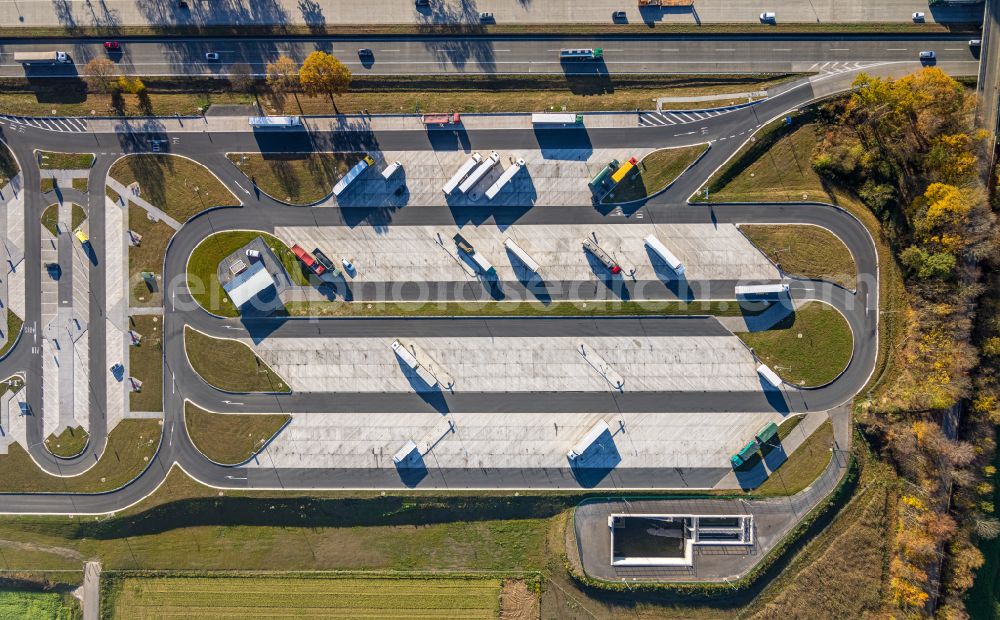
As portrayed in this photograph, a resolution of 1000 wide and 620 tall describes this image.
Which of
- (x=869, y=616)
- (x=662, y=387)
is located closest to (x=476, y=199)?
(x=662, y=387)

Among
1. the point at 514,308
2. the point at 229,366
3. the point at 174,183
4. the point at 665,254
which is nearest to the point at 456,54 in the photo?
the point at 514,308

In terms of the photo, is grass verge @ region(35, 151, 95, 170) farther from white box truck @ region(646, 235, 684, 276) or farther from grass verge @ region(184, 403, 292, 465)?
white box truck @ region(646, 235, 684, 276)

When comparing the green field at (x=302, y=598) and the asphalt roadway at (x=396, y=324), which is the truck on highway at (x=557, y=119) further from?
the green field at (x=302, y=598)

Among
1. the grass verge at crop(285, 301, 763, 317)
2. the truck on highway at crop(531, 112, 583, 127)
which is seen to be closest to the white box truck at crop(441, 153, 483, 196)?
the truck on highway at crop(531, 112, 583, 127)

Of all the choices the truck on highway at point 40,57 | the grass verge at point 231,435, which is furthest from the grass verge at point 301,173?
the grass verge at point 231,435

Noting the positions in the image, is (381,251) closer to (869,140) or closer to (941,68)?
(869,140)
